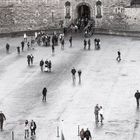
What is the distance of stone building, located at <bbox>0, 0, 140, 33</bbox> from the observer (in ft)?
232

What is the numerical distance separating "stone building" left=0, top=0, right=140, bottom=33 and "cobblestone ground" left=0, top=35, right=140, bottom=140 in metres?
8.25

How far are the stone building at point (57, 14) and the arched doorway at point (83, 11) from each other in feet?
0.68

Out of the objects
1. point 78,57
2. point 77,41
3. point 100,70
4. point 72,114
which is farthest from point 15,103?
point 77,41

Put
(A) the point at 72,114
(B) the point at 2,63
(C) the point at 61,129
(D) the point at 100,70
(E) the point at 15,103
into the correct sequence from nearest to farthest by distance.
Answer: (C) the point at 61,129 → (A) the point at 72,114 → (E) the point at 15,103 → (D) the point at 100,70 → (B) the point at 2,63

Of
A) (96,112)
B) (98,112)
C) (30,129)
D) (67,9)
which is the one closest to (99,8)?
(67,9)

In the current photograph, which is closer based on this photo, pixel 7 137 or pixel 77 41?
pixel 7 137

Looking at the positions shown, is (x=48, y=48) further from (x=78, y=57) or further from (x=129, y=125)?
(x=129, y=125)

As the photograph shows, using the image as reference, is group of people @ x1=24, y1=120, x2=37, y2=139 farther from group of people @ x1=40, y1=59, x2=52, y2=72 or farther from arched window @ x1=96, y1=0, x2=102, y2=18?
arched window @ x1=96, y1=0, x2=102, y2=18

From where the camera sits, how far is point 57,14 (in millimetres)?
72562

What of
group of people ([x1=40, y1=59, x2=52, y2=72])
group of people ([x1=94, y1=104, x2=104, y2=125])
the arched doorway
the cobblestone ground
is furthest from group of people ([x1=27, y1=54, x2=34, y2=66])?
the arched doorway

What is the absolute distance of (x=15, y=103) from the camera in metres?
42.1

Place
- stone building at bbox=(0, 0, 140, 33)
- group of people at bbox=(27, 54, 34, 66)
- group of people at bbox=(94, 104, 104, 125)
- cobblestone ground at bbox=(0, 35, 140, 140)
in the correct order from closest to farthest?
cobblestone ground at bbox=(0, 35, 140, 140)
group of people at bbox=(94, 104, 104, 125)
group of people at bbox=(27, 54, 34, 66)
stone building at bbox=(0, 0, 140, 33)

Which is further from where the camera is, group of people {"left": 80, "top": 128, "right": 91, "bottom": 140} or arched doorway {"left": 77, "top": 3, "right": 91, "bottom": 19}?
arched doorway {"left": 77, "top": 3, "right": 91, "bottom": 19}

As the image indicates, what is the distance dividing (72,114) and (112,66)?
14723 mm
